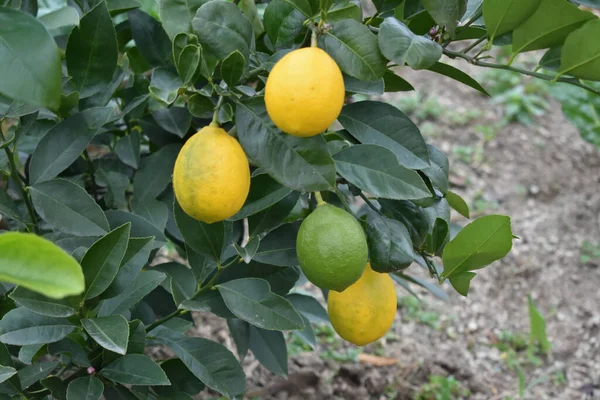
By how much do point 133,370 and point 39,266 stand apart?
35 centimetres

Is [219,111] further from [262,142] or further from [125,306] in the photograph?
[125,306]

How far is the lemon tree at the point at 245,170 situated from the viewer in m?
0.60

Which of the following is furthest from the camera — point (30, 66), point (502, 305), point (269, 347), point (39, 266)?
point (502, 305)

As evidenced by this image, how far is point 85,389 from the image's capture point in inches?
27.8

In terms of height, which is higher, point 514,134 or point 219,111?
point 219,111

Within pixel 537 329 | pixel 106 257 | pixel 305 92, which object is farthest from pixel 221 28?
pixel 537 329

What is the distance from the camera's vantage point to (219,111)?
2.13ft

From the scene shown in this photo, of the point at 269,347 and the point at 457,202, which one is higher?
the point at 457,202

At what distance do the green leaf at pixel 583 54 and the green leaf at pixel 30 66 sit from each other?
1.60 ft

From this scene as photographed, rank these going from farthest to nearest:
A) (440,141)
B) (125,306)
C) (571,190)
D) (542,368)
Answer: (440,141), (571,190), (542,368), (125,306)

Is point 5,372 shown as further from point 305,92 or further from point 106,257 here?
point 305,92

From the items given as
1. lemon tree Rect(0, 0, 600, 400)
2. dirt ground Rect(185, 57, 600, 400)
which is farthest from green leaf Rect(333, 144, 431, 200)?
dirt ground Rect(185, 57, 600, 400)

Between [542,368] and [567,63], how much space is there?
1246 millimetres

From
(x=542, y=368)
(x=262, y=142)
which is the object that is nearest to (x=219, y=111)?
(x=262, y=142)
